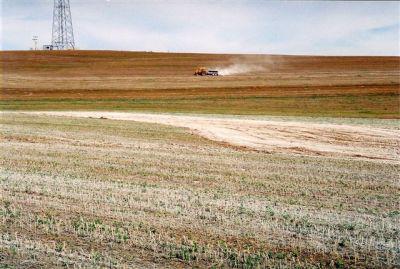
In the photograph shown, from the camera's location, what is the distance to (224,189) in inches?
535

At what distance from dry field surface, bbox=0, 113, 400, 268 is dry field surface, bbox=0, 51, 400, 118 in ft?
77.5

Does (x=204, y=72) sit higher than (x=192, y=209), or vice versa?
(x=204, y=72)

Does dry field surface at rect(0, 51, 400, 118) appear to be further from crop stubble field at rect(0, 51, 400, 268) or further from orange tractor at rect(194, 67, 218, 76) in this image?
crop stubble field at rect(0, 51, 400, 268)

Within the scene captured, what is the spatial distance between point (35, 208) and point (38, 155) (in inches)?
289

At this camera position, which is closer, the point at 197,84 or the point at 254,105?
the point at 254,105

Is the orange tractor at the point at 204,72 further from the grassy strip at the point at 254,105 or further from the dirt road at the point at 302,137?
the dirt road at the point at 302,137

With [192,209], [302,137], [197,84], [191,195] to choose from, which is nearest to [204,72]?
→ [197,84]

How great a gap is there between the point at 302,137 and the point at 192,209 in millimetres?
15854

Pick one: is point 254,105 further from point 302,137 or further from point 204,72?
point 204,72

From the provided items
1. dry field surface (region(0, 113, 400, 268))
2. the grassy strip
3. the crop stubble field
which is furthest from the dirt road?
the grassy strip

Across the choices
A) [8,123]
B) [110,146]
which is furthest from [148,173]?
[8,123]

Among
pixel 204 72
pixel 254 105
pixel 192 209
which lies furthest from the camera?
pixel 204 72

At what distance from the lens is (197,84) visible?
60.8 m

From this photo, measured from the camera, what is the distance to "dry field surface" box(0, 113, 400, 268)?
28.1 ft
